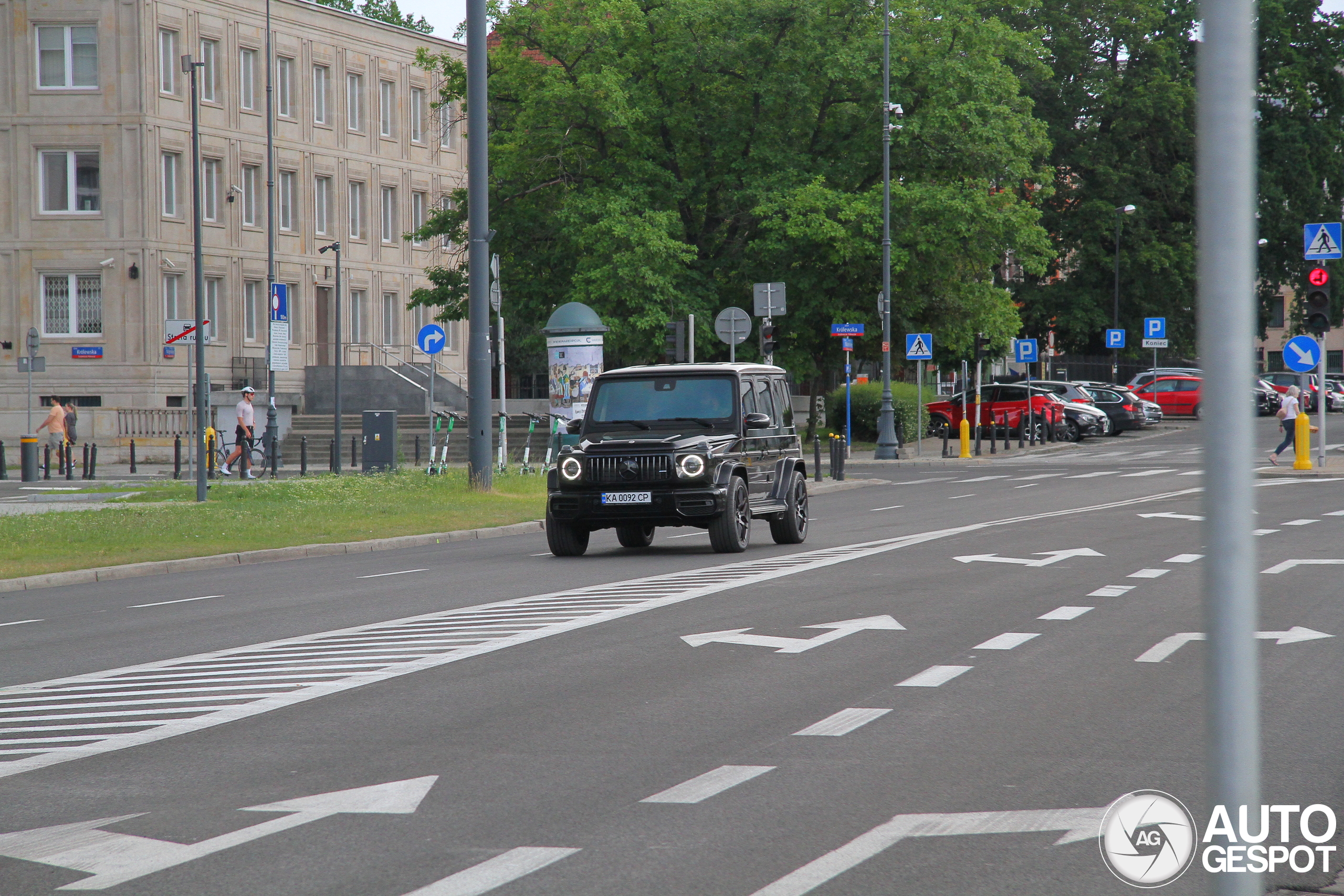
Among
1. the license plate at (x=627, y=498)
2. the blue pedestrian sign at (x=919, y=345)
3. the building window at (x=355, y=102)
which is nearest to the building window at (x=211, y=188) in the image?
the building window at (x=355, y=102)

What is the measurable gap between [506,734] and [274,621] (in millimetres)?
5079

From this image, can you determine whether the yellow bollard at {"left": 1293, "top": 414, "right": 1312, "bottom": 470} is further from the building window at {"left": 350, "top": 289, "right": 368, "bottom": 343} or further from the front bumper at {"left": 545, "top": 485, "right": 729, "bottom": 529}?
the building window at {"left": 350, "top": 289, "right": 368, "bottom": 343}

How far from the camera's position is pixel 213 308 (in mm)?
54125

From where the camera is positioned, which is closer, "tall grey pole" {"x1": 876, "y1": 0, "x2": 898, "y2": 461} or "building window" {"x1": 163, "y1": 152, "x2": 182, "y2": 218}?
"tall grey pole" {"x1": 876, "y1": 0, "x2": 898, "y2": 461}

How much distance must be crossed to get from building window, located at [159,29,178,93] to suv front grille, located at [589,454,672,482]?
39676 mm

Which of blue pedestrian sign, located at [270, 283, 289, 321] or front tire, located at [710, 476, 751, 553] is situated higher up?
blue pedestrian sign, located at [270, 283, 289, 321]

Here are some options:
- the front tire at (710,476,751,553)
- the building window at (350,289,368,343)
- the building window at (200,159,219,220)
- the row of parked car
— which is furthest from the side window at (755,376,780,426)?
the building window at (350,289,368,343)

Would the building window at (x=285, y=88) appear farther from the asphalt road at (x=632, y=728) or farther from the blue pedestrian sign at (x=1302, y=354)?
the asphalt road at (x=632, y=728)

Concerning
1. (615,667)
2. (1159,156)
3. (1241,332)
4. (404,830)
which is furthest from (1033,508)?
(1159,156)

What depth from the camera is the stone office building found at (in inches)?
1987

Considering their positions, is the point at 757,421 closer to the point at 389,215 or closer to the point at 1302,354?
the point at 1302,354

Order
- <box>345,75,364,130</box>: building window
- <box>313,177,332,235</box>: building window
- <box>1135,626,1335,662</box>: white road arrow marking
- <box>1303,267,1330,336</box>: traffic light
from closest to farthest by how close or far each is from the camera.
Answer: <box>1135,626,1335,662</box>: white road arrow marking → <box>1303,267,1330,336</box>: traffic light → <box>313,177,332,235</box>: building window → <box>345,75,364,130</box>: building window

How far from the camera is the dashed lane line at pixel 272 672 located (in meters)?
7.56

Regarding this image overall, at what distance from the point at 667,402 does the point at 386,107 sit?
46.5m
